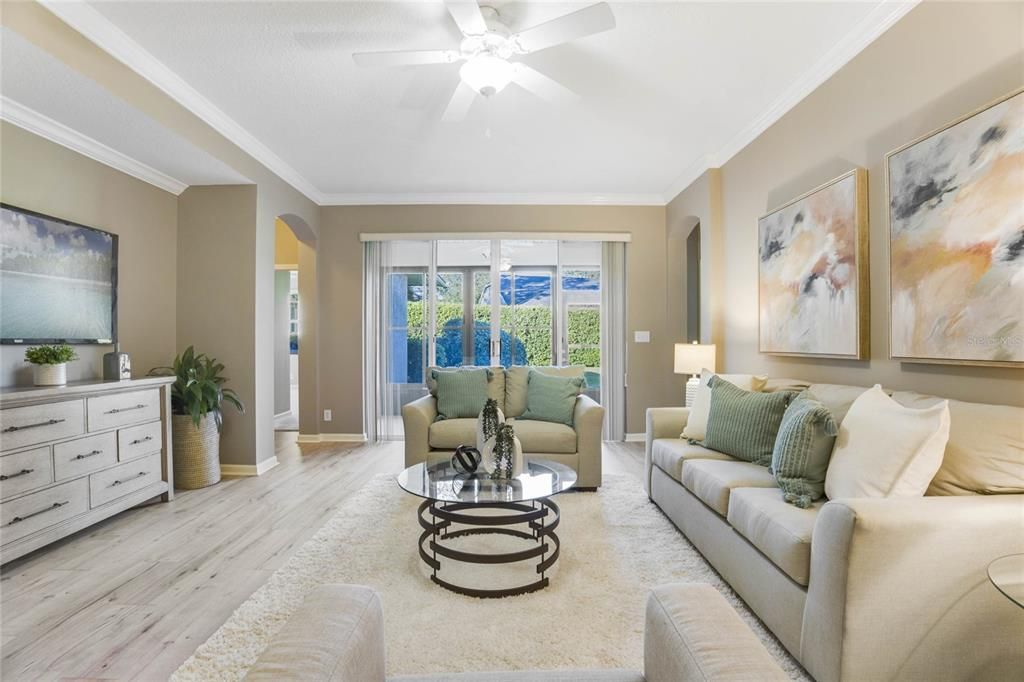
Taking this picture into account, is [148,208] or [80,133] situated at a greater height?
[80,133]

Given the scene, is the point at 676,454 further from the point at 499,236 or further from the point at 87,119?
the point at 87,119

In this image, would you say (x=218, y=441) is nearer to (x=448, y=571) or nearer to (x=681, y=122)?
(x=448, y=571)

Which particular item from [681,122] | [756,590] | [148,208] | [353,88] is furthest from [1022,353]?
[148,208]

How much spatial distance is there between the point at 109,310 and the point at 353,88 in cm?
238

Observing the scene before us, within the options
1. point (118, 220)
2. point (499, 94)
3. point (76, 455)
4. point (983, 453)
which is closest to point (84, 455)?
point (76, 455)

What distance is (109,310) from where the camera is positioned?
3473 mm

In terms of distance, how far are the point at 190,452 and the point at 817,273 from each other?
4528 millimetres

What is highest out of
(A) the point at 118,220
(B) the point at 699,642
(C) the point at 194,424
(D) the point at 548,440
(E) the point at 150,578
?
(A) the point at 118,220

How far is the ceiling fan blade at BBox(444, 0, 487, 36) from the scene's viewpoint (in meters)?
2.06

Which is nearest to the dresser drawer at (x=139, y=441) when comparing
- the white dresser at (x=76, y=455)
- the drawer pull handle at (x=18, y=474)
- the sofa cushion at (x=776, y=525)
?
the white dresser at (x=76, y=455)

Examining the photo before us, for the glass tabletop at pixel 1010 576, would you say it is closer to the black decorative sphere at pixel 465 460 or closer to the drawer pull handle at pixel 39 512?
the black decorative sphere at pixel 465 460

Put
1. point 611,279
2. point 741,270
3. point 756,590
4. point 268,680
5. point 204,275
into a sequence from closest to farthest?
point 268,680, point 756,590, point 741,270, point 204,275, point 611,279

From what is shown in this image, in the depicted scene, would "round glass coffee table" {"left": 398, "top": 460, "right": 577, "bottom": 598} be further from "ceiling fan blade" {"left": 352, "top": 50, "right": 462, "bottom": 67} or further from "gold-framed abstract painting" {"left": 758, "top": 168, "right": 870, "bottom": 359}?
"ceiling fan blade" {"left": 352, "top": 50, "right": 462, "bottom": 67}

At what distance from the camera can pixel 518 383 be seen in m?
4.07
